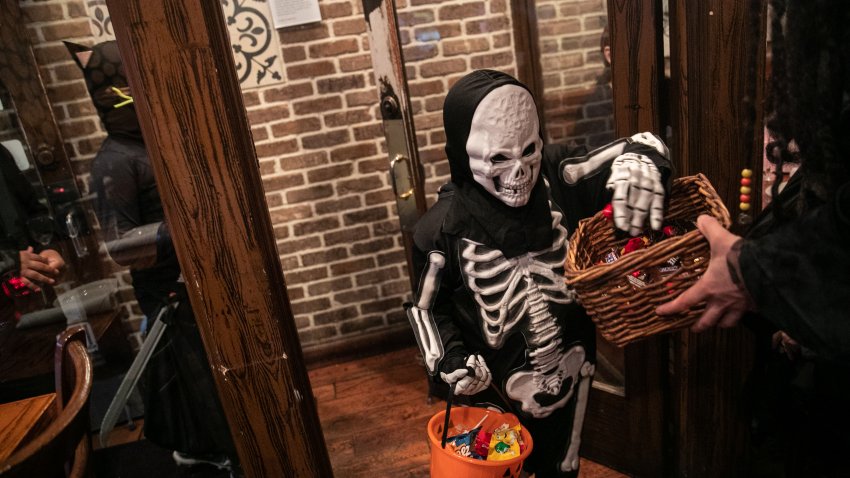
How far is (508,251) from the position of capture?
4.48 feet

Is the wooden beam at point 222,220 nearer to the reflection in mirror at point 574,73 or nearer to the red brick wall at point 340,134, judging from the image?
the red brick wall at point 340,134

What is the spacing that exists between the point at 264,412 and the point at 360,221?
1577 mm

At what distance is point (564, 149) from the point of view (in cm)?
145

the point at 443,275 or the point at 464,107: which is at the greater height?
the point at 464,107

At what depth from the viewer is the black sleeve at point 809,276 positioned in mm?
924

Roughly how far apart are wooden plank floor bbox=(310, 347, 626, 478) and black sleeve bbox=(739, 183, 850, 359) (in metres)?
1.37

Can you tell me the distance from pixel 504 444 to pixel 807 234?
0.79 m

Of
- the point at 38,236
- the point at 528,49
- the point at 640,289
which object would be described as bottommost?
the point at 640,289

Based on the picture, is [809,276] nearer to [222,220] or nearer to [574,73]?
[222,220]

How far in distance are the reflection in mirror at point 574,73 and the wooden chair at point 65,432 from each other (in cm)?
200

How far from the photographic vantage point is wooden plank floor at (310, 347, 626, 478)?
7.64 ft

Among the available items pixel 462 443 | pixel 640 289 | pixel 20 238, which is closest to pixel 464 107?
pixel 640 289

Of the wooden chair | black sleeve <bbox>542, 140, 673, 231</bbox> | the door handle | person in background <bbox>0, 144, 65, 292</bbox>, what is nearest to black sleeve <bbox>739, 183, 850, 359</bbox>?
A: black sleeve <bbox>542, 140, 673, 231</bbox>

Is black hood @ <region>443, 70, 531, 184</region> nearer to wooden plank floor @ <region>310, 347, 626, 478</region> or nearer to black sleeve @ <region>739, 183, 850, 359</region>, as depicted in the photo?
black sleeve @ <region>739, 183, 850, 359</region>
